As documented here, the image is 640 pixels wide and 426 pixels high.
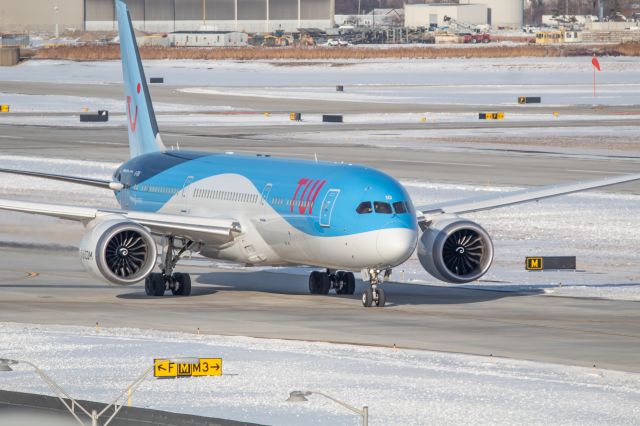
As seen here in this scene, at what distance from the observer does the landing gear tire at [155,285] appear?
135 feet

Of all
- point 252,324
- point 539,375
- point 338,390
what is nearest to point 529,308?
point 252,324

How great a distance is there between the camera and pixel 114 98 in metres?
137

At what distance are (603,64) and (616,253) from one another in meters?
139

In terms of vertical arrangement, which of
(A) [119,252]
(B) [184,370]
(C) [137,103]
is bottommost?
(B) [184,370]

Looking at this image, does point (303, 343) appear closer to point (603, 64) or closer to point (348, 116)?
point (348, 116)

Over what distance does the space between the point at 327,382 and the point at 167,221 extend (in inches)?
579

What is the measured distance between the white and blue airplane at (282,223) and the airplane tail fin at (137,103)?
3.25m

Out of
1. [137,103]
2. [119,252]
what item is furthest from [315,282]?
[137,103]

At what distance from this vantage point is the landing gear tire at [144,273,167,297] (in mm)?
41250

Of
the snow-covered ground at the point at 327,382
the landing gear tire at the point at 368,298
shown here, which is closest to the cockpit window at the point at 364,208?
the landing gear tire at the point at 368,298

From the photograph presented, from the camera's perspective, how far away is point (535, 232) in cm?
5391

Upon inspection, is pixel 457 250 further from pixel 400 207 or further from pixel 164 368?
pixel 164 368

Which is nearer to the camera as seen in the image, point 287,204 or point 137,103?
point 287,204

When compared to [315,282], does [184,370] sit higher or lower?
higher
